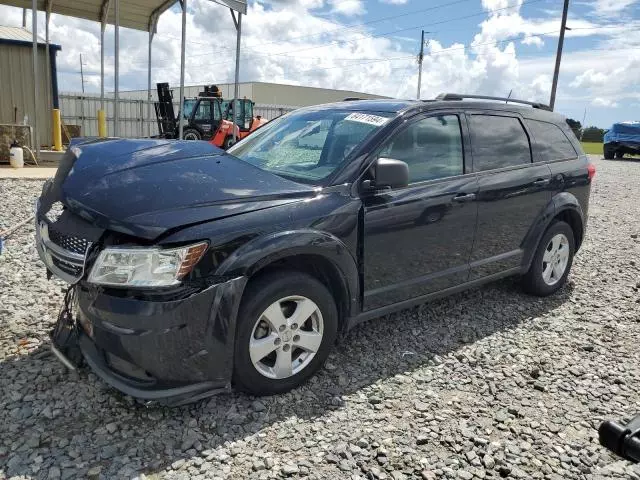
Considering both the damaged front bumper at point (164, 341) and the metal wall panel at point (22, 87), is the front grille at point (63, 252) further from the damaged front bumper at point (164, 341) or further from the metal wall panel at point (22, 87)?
the metal wall panel at point (22, 87)

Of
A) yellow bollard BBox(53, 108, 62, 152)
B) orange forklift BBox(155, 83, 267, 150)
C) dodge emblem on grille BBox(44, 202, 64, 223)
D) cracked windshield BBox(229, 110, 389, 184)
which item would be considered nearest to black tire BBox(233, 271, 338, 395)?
cracked windshield BBox(229, 110, 389, 184)

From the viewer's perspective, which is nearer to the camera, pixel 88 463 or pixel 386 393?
pixel 88 463

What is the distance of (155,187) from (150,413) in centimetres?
123

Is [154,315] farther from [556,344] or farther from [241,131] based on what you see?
[241,131]

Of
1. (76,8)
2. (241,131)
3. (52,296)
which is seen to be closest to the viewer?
(52,296)

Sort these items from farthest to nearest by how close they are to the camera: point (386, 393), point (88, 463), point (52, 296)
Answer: point (52, 296), point (386, 393), point (88, 463)

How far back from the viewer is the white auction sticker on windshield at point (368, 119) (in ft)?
11.8

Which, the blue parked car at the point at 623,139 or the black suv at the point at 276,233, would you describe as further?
the blue parked car at the point at 623,139

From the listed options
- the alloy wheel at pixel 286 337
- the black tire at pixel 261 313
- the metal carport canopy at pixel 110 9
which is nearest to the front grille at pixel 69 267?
the black tire at pixel 261 313

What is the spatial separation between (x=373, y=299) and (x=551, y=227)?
227 cm

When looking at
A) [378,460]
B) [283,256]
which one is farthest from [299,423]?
[283,256]

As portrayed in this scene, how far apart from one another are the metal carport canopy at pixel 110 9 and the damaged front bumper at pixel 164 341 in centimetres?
1453

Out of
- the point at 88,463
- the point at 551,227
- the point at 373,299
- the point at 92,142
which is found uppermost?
the point at 92,142

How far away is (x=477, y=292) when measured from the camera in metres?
5.05
